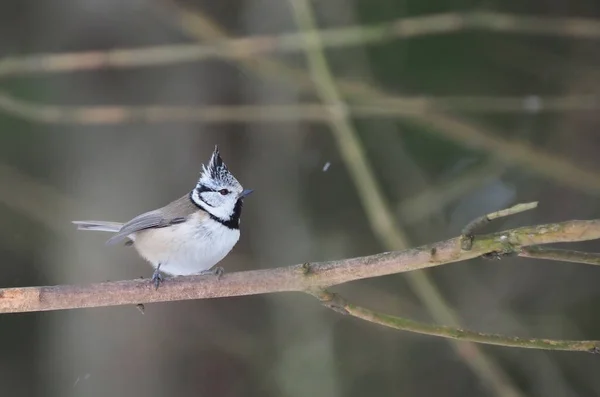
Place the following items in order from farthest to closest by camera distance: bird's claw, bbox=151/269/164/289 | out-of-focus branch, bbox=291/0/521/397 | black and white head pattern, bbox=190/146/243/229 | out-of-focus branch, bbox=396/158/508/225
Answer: out-of-focus branch, bbox=396/158/508/225 < out-of-focus branch, bbox=291/0/521/397 < black and white head pattern, bbox=190/146/243/229 < bird's claw, bbox=151/269/164/289

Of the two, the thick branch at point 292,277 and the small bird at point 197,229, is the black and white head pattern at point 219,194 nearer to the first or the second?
the small bird at point 197,229

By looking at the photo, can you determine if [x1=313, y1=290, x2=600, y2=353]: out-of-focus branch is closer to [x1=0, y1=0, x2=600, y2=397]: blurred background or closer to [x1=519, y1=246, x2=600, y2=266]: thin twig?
[x1=519, y1=246, x2=600, y2=266]: thin twig

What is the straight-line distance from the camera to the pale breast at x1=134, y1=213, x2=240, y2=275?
1511 mm

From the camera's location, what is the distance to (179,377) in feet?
8.18

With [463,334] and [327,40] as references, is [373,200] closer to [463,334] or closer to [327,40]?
[327,40]

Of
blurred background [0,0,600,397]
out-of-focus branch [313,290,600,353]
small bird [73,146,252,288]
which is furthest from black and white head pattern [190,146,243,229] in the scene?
blurred background [0,0,600,397]

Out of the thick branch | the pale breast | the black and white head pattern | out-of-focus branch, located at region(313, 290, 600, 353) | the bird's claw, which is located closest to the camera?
the thick branch

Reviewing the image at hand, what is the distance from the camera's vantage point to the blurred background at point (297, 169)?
2271mm

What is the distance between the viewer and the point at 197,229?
1545 mm

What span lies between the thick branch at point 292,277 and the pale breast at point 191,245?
0.67 feet

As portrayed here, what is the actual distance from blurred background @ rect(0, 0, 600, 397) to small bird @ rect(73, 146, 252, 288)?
2.06 feet

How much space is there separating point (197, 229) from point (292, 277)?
Answer: 0.44 m

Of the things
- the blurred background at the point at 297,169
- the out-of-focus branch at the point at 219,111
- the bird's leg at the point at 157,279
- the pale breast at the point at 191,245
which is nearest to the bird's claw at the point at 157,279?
the bird's leg at the point at 157,279

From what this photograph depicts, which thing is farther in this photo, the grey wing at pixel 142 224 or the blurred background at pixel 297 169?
the blurred background at pixel 297 169
